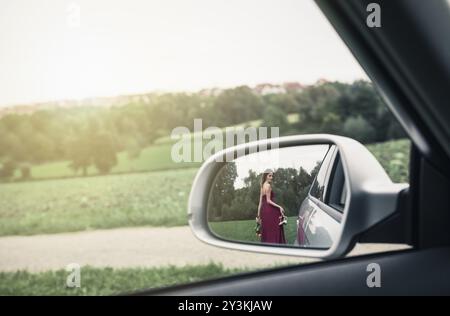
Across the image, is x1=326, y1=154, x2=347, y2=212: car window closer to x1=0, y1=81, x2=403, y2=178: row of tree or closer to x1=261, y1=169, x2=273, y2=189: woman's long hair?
x1=261, y1=169, x2=273, y2=189: woman's long hair

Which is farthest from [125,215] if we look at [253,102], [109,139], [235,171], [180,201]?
[235,171]

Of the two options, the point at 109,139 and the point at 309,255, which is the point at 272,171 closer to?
→ the point at 309,255

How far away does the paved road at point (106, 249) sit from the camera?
6.00 m

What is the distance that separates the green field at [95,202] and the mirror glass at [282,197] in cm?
662

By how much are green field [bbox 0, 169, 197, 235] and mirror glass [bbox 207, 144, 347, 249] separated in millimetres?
6623

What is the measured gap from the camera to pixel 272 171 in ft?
6.01

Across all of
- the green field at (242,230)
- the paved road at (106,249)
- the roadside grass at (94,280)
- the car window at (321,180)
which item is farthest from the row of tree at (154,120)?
the green field at (242,230)

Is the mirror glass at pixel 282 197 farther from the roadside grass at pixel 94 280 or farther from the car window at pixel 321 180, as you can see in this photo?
the roadside grass at pixel 94 280

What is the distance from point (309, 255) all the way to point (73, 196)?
10.2 meters

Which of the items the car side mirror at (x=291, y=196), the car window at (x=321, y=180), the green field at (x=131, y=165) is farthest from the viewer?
the green field at (x=131, y=165)

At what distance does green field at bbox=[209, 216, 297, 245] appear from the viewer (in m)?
1.86

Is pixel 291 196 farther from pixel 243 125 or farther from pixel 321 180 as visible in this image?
pixel 243 125

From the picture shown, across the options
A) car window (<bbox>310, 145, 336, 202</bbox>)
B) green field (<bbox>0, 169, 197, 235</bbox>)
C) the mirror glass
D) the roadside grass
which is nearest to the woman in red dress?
the mirror glass

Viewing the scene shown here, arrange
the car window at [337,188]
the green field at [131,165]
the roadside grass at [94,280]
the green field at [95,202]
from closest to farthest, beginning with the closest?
the car window at [337,188] < the roadside grass at [94,280] < the green field at [95,202] < the green field at [131,165]
